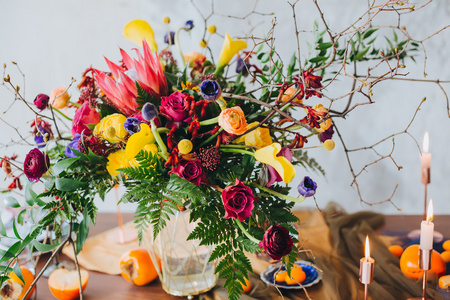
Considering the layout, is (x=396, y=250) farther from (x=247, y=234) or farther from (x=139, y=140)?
(x=139, y=140)

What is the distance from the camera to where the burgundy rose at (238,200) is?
1.55 ft

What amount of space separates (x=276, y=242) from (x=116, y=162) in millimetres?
253

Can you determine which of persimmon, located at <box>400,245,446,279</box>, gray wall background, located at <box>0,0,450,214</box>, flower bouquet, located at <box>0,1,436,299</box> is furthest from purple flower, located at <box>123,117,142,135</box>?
gray wall background, located at <box>0,0,450,214</box>

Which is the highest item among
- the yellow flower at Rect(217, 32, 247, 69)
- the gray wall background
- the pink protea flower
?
the gray wall background

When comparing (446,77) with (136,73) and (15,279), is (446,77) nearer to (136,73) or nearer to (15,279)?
(136,73)

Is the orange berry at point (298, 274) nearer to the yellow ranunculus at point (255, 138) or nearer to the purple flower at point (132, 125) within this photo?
the yellow ranunculus at point (255, 138)

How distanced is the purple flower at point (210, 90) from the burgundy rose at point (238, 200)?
0.36ft

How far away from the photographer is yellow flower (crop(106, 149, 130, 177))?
0.56 m

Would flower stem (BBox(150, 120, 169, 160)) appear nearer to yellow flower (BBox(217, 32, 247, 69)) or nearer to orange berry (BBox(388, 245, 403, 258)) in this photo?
yellow flower (BBox(217, 32, 247, 69))

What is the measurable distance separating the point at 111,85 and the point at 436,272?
0.66 m

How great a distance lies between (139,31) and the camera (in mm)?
646

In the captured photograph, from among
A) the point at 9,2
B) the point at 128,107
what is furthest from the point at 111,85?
the point at 9,2

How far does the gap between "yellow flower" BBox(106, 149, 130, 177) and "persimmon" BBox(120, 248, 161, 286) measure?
247 mm

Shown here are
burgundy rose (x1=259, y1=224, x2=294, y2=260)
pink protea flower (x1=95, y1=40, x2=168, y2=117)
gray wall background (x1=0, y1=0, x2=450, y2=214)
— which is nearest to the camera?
burgundy rose (x1=259, y1=224, x2=294, y2=260)
